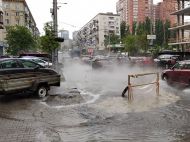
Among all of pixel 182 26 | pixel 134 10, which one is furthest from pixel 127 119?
pixel 134 10

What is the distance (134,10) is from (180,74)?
107 metres

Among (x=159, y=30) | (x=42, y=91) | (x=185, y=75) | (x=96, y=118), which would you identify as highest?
(x=159, y=30)

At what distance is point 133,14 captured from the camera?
424 ft

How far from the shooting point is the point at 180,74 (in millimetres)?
19047

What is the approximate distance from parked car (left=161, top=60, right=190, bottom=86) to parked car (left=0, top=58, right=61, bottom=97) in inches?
254

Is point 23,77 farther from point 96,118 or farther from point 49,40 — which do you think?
point 49,40

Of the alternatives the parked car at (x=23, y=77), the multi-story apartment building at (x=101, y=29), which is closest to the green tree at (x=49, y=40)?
the parked car at (x=23, y=77)

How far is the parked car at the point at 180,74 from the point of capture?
1842cm

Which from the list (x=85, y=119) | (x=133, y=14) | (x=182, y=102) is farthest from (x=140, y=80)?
(x=133, y=14)

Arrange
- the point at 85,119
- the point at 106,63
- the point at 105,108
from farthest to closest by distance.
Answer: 1. the point at 106,63
2. the point at 105,108
3. the point at 85,119

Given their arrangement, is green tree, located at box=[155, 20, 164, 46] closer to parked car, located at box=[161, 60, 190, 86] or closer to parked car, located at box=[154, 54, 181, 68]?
parked car, located at box=[154, 54, 181, 68]

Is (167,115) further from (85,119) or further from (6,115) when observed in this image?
(6,115)

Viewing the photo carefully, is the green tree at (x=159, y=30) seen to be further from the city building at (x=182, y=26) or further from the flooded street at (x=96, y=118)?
the flooded street at (x=96, y=118)

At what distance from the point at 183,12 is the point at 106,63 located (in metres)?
Result: 29.9
